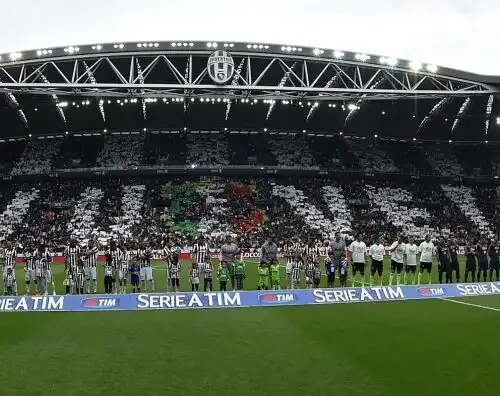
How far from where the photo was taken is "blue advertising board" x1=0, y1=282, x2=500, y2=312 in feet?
49.1

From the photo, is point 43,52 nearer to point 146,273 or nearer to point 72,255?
point 72,255

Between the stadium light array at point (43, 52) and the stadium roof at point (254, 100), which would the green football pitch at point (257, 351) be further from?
the stadium light array at point (43, 52)

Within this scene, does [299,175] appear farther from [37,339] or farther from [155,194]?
[37,339]

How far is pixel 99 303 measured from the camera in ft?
49.4

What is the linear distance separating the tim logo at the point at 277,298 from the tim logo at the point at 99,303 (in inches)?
166

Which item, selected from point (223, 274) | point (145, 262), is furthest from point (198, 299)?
point (145, 262)

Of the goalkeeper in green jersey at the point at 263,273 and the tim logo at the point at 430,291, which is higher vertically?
the goalkeeper in green jersey at the point at 263,273

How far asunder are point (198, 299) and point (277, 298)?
2.35m

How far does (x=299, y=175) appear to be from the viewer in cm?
5069

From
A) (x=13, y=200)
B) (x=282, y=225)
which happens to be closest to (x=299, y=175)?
(x=282, y=225)

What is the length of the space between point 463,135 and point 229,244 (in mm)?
42223

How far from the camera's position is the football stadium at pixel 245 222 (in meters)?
9.23

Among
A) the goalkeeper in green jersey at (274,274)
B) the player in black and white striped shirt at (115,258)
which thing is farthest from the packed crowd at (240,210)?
the goalkeeper in green jersey at (274,274)

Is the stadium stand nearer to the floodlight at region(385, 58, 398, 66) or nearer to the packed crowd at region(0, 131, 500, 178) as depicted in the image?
the packed crowd at region(0, 131, 500, 178)
